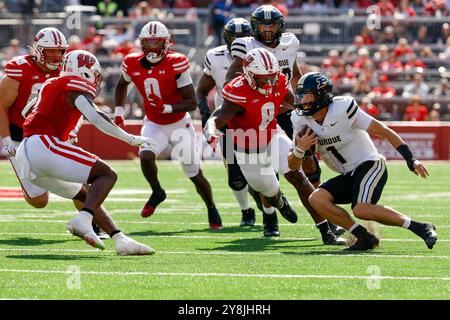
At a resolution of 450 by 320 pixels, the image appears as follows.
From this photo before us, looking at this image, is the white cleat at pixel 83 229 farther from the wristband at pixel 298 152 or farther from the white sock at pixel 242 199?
the white sock at pixel 242 199

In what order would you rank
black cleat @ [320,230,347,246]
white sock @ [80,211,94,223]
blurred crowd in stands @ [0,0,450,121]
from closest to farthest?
white sock @ [80,211,94,223] → black cleat @ [320,230,347,246] → blurred crowd in stands @ [0,0,450,121]

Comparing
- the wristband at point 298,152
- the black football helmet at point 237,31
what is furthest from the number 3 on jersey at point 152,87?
the wristband at point 298,152

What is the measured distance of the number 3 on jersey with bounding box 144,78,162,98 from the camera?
11000 mm

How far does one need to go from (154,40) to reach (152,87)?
17.9 inches

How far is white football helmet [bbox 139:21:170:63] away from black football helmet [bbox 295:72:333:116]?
2667mm

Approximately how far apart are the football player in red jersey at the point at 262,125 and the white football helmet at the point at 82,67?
3.57 ft

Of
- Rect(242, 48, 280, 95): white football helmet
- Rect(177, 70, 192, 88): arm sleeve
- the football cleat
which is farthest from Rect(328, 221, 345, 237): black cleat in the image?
Rect(177, 70, 192, 88): arm sleeve

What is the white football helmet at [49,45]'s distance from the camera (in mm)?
9477

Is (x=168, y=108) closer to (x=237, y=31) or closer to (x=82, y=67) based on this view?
(x=237, y=31)

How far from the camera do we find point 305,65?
2192cm

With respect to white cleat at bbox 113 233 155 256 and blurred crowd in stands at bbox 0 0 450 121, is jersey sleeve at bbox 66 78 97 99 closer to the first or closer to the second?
white cleat at bbox 113 233 155 256
